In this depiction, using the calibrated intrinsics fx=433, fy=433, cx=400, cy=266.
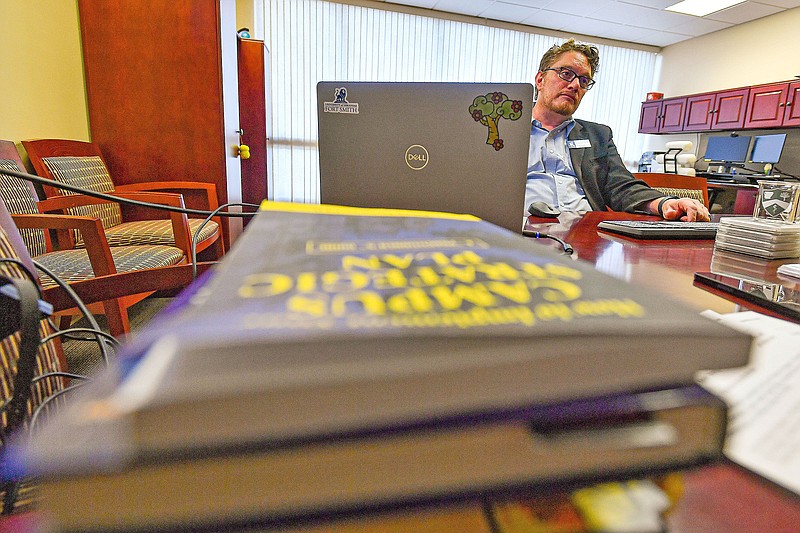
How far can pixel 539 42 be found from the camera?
5277 millimetres

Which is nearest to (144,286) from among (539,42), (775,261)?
(775,261)

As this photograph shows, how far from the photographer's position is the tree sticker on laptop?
0.78m

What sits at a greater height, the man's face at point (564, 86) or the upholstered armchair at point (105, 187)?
the man's face at point (564, 86)

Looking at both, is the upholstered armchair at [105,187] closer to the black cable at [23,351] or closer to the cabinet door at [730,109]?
the black cable at [23,351]

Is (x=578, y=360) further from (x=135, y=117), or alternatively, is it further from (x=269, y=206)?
(x=135, y=117)

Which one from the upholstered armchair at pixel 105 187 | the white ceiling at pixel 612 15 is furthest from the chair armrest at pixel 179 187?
the white ceiling at pixel 612 15

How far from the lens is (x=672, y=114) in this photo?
209 inches

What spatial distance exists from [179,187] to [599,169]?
2218 millimetres

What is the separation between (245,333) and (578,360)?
13 cm

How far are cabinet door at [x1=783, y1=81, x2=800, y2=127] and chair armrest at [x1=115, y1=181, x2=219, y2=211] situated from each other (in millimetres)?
5202

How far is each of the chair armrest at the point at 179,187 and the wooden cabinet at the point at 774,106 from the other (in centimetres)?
521

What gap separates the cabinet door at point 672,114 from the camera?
5.21 meters

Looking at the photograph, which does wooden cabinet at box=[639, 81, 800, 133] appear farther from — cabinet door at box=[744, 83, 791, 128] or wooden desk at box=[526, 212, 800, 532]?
wooden desk at box=[526, 212, 800, 532]

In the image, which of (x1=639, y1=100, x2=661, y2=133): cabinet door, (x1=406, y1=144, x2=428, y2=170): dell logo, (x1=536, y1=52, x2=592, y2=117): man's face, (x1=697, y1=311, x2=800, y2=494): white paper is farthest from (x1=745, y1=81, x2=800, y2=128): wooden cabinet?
(x1=697, y1=311, x2=800, y2=494): white paper
